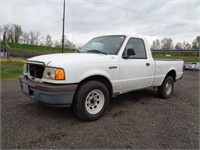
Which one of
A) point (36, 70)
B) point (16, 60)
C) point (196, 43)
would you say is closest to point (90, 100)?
point (36, 70)

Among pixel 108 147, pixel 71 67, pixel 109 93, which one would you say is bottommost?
pixel 108 147

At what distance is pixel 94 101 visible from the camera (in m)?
3.41

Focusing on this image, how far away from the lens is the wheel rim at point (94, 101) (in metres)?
3.29

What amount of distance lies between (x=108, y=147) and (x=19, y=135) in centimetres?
149

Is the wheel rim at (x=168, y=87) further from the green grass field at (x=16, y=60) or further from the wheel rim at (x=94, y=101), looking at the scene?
the wheel rim at (x=94, y=101)

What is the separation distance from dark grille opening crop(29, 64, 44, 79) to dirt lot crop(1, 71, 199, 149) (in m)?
0.91

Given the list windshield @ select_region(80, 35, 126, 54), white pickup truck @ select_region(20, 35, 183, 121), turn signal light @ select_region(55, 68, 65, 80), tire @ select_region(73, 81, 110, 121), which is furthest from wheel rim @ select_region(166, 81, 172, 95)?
turn signal light @ select_region(55, 68, 65, 80)

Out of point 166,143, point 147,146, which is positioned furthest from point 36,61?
point 166,143

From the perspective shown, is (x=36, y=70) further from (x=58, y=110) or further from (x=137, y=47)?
(x=137, y=47)

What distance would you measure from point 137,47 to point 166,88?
1.96 meters

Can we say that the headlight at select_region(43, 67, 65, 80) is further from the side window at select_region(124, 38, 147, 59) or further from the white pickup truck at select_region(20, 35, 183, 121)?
the side window at select_region(124, 38, 147, 59)

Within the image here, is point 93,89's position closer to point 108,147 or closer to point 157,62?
point 108,147

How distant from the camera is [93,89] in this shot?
10.6 feet

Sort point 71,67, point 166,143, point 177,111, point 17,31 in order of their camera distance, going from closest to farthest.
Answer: point 166,143, point 71,67, point 177,111, point 17,31
